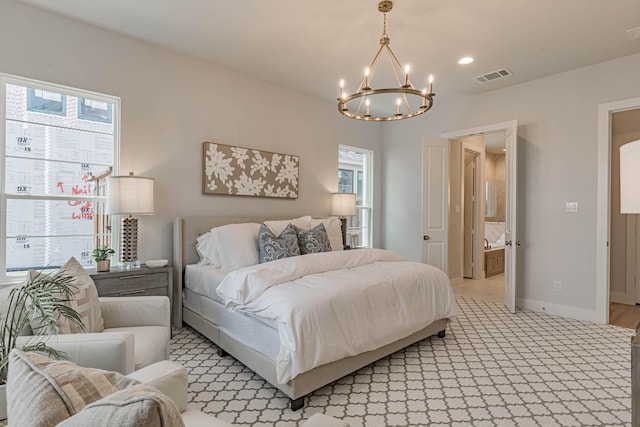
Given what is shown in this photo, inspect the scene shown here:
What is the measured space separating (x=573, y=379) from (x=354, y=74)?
3670mm

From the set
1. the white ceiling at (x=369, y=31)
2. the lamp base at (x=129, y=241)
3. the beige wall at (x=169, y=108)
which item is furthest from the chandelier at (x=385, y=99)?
the lamp base at (x=129, y=241)

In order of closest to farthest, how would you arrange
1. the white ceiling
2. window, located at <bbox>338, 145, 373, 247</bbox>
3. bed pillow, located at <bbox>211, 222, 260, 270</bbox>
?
the white ceiling → bed pillow, located at <bbox>211, 222, 260, 270</bbox> → window, located at <bbox>338, 145, 373, 247</bbox>

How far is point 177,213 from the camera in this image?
3758 mm

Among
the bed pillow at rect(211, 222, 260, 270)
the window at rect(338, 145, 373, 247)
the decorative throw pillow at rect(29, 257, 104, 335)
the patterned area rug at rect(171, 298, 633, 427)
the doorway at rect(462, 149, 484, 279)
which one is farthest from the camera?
the doorway at rect(462, 149, 484, 279)

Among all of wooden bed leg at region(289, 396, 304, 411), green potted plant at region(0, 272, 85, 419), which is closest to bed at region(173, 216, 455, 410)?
wooden bed leg at region(289, 396, 304, 411)

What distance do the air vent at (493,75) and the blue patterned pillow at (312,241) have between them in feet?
9.10

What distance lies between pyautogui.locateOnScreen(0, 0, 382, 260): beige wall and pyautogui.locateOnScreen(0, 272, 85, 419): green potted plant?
1.84 meters

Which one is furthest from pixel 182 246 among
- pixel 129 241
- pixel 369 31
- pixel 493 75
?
pixel 493 75

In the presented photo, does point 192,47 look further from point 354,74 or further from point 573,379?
point 573,379

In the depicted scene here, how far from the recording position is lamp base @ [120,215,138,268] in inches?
126

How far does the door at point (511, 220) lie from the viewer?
417 centimetres

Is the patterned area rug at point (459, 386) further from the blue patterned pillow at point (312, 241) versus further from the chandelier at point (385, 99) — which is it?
the chandelier at point (385, 99)

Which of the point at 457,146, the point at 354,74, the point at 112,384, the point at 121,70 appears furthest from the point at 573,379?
the point at 121,70

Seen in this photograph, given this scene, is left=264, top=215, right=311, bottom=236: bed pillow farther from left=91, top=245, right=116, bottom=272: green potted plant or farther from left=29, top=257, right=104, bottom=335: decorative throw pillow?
left=29, top=257, right=104, bottom=335: decorative throw pillow
